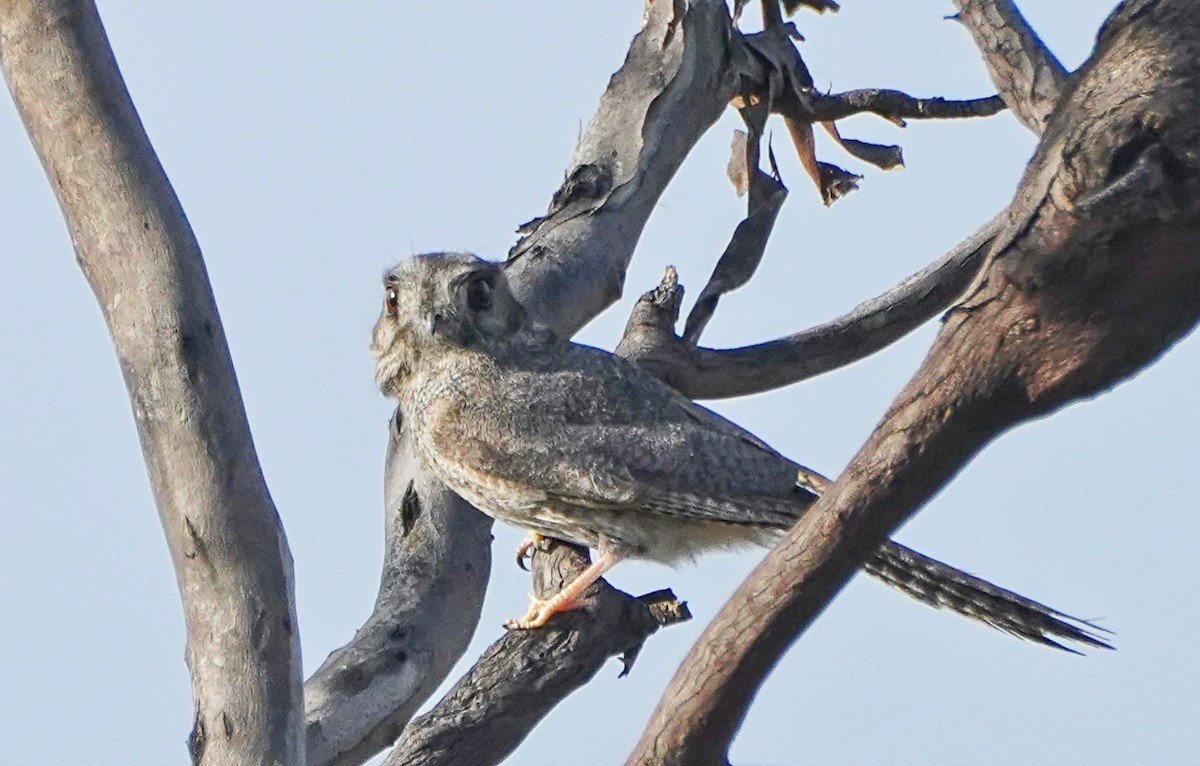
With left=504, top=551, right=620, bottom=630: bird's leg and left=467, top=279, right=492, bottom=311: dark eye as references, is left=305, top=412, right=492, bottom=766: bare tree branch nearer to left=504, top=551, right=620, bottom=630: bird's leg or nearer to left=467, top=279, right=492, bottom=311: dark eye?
left=504, top=551, right=620, bottom=630: bird's leg

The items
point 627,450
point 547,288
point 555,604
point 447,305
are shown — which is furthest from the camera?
point 547,288

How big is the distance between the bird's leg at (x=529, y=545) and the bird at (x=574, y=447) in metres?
0.15

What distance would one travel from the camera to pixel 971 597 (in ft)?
17.4

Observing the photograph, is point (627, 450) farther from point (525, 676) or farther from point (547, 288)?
point (547, 288)

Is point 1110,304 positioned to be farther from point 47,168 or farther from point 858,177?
point 858,177

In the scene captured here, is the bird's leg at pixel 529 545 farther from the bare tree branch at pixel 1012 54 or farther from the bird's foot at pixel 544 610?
the bare tree branch at pixel 1012 54

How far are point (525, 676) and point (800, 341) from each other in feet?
8.67

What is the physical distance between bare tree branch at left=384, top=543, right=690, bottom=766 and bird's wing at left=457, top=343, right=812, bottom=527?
437 millimetres

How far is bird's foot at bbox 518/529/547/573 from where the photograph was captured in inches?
255

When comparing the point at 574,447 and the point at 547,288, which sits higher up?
the point at 547,288

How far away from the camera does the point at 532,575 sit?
625cm

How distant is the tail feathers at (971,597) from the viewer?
193 inches

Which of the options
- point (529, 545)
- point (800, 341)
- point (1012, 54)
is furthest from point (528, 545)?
point (1012, 54)

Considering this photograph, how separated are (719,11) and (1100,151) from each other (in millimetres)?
4847
